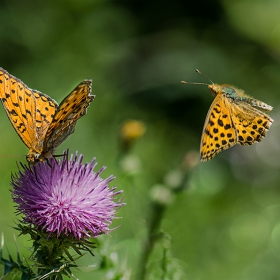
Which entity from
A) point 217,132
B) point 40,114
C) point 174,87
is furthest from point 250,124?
point 174,87

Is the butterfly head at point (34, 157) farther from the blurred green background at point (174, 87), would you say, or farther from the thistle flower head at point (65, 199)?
the blurred green background at point (174, 87)

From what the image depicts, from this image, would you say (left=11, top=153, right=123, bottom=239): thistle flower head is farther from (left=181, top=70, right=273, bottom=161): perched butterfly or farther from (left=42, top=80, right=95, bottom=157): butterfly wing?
(left=181, top=70, right=273, bottom=161): perched butterfly

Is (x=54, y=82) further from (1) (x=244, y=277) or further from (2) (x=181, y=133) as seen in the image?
(1) (x=244, y=277)

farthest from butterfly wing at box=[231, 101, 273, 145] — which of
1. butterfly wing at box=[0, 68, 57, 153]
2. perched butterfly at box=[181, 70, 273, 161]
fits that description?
butterfly wing at box=[0, 68, 57, 153]

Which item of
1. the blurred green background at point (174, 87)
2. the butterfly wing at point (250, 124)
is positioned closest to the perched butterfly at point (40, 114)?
the butterfly wing at point (250, 124)

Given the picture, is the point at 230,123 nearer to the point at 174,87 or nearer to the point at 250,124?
the point at 250,124
